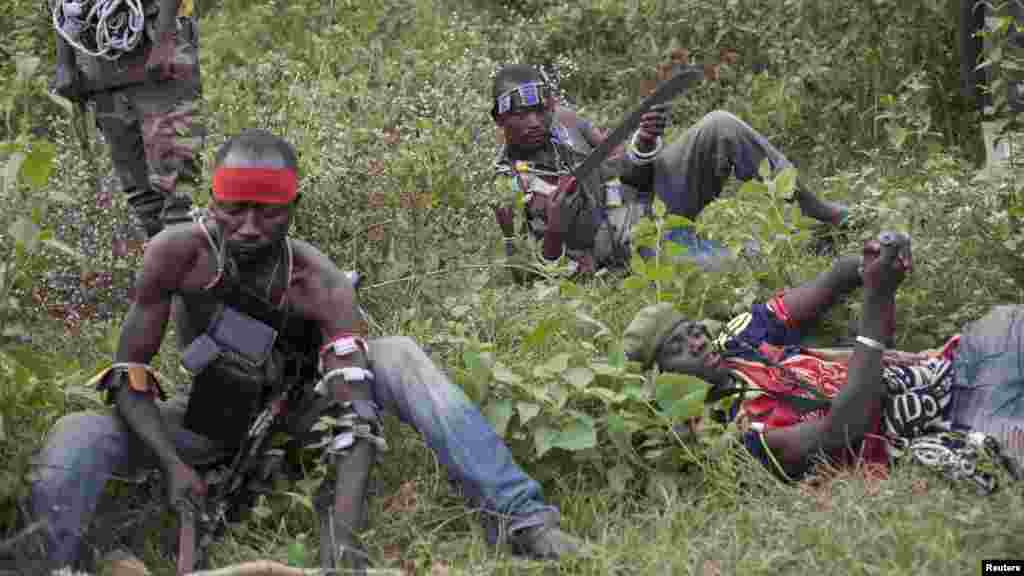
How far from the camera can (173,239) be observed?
415 cm

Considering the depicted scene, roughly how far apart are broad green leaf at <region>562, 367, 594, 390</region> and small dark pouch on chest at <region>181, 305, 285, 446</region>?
36.0 inches

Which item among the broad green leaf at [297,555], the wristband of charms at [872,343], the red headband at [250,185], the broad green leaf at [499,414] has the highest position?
the red headband at [250,185]

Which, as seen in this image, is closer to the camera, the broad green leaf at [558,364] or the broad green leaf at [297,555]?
the broad green leaf at [297,555]

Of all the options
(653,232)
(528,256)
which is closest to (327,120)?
(528,256)

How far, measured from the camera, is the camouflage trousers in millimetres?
5785

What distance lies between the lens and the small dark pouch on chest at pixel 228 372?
412 centimetres

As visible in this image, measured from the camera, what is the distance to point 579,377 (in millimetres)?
4469

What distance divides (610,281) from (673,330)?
4.36 ft

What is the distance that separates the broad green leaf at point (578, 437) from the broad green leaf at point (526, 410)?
0.11 metres

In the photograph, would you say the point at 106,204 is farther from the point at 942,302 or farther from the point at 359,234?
the point at 942,302

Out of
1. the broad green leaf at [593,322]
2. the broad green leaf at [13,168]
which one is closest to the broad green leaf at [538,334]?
the broad green leaf at [593,322]

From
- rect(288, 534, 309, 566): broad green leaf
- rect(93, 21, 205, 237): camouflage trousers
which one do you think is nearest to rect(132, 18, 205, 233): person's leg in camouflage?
rect(93, 21, 205, 237): camouflage trousers

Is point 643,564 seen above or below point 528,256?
below

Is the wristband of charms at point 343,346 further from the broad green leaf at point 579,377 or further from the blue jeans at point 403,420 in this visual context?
the broad green leaf at point 579,377
